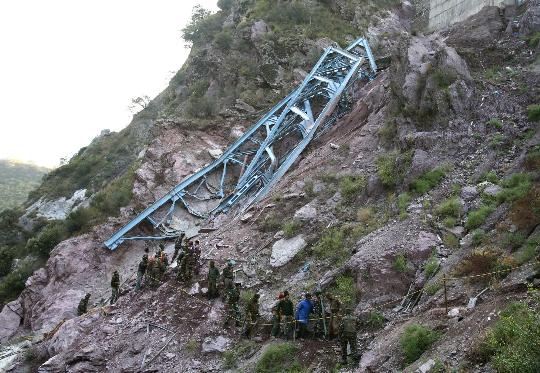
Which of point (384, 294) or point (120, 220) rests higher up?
point (120, 220)

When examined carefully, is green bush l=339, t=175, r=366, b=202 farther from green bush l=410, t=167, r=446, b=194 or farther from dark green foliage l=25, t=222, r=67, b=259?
dark green foliage l=25, t=222, r=67, b=259

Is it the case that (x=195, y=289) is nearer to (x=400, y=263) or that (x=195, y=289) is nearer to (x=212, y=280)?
(x=212, y=280)

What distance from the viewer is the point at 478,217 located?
1142cm

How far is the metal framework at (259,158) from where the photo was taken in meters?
20.1

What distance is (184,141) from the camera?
24094 mm

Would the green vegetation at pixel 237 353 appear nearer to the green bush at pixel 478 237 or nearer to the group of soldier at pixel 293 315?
the group of soldier at pixel 293 315

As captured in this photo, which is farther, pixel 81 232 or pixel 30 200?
pixel 30 200

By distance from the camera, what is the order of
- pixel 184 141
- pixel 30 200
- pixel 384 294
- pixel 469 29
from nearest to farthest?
pixel 384 294 < pixel 469 29 < pixel 184 141 < pixel 30 200

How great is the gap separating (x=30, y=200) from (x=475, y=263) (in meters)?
34.6

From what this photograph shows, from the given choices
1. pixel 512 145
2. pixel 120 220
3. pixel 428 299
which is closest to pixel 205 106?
pixel 120 220

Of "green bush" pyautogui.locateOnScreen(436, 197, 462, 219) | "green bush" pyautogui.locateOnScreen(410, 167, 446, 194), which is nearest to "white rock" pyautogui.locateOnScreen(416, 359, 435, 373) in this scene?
"green bush" pyautogui.locateOnScreen(436, 197, 462, 219)

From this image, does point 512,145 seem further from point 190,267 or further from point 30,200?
point 30,200

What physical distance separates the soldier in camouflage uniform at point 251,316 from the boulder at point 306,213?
3.72 metres

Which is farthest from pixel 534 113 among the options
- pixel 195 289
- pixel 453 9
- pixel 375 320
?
pixel 453 9
